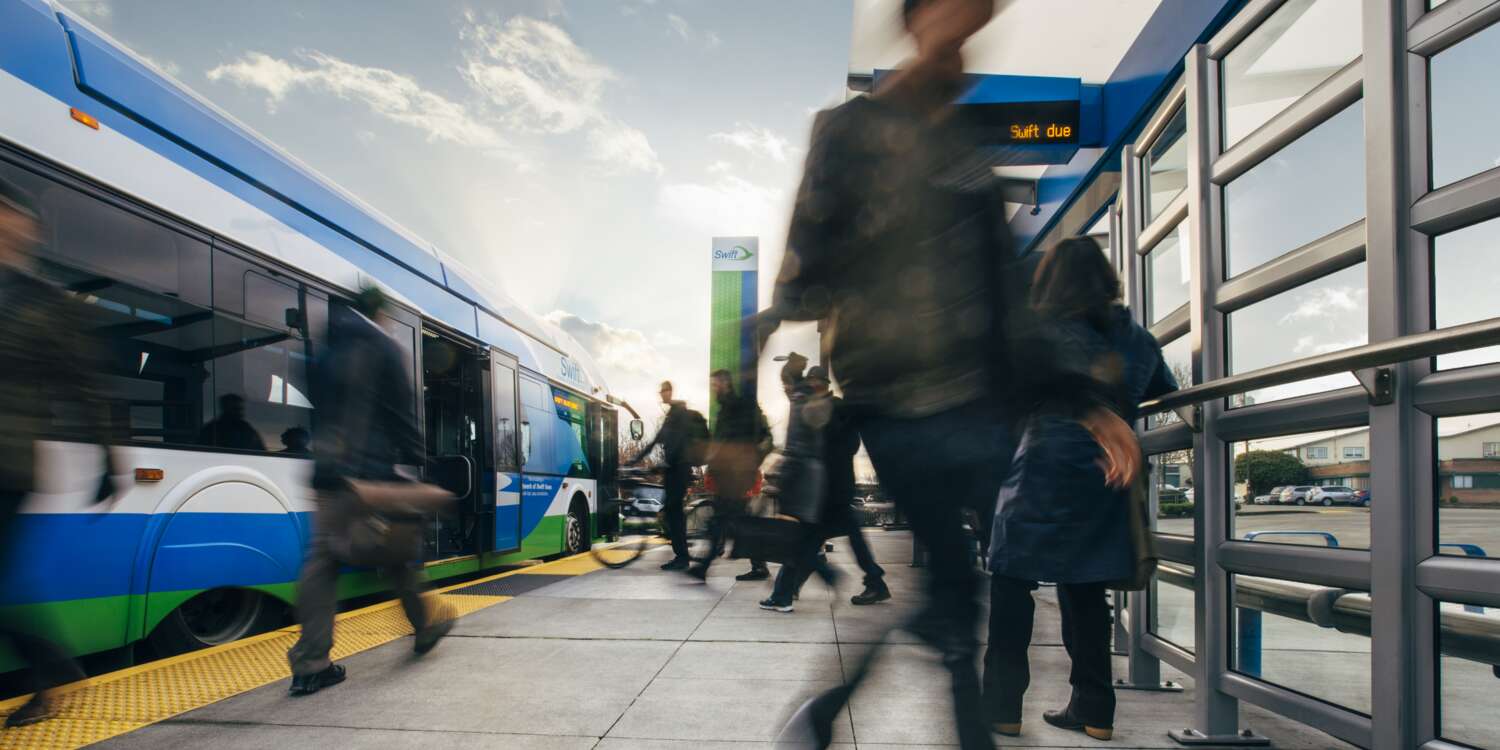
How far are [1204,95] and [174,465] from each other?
4.86m

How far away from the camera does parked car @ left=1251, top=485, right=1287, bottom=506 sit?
2572 mm

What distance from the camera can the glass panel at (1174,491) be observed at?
3.12m

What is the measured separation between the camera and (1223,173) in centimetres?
281

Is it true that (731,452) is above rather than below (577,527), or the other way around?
above

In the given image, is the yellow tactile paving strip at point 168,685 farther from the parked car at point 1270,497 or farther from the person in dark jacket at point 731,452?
the parked car at point 1270,497

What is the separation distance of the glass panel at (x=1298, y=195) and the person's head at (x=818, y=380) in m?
1.68

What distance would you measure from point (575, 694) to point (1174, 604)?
257 centimetres

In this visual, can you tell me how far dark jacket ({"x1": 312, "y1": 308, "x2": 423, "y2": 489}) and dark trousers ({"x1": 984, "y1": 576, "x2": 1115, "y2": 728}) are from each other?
2.74 meters

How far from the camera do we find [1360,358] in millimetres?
1922

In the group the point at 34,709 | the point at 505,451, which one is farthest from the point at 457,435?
the point at 34,709

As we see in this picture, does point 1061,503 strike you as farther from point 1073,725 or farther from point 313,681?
point 313,681

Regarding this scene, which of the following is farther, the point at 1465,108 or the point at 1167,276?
the point at 1167,276

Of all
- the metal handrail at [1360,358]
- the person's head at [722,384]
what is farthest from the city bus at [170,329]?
the metal handrail at [1360,358]

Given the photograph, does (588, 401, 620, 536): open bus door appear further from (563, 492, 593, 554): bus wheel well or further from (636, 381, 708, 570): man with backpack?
(636, 381, 708, 570): man with backpack
